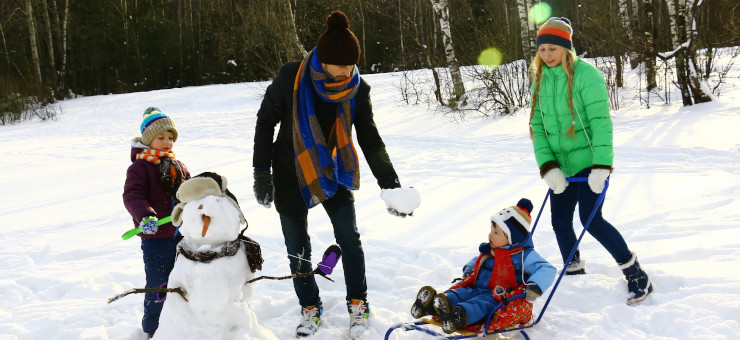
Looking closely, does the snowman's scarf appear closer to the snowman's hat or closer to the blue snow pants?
the snowman's hat

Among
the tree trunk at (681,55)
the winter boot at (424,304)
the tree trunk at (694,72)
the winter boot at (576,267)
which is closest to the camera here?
the winter boot at (424,304)

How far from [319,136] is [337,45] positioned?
50cm

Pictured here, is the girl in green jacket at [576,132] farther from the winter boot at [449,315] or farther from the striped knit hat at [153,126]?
the striped knit hat at [153,126]

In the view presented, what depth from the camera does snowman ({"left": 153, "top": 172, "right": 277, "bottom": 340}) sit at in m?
2.49

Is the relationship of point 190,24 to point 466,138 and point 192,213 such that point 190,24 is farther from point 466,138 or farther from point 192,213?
point 192,213

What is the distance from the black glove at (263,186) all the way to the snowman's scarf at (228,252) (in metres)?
0.34

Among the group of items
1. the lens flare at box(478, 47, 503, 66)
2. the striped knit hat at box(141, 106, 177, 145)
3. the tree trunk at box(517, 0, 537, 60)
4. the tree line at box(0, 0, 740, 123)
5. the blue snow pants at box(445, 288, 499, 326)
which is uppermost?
the tree line at box(0, 0, 740, 123)

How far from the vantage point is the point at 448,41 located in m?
13.5

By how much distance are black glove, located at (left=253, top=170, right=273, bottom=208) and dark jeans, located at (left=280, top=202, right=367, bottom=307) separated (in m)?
0.23

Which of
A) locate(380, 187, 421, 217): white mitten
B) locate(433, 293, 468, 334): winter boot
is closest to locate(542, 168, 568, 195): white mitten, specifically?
locate(380, 187, 421, 217): white mitten

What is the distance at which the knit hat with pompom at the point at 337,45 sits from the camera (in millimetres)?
2812

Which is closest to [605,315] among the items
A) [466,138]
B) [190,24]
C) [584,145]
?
[584,145]

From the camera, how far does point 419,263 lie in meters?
4.31

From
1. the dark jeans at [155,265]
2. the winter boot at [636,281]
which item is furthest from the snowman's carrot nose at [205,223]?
the winter boot at [636,281]
